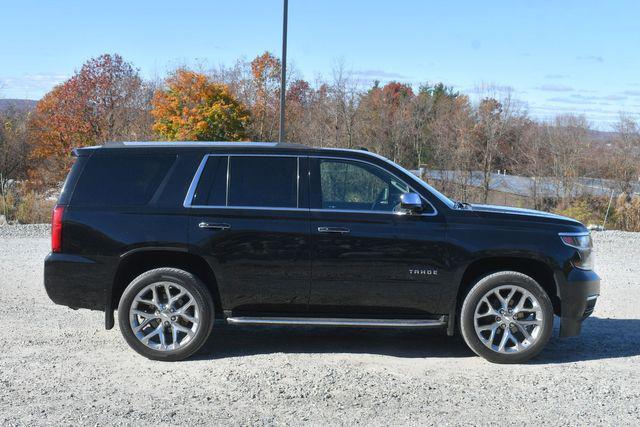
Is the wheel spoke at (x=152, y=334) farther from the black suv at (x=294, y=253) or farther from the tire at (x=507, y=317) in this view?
the tire at (x=507, y=317)

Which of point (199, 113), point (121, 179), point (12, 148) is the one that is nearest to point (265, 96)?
point (199, 113)

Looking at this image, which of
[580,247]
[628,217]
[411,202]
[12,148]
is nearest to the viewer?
[411,202]

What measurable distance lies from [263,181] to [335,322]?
1.39 metres

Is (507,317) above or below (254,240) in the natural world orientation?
below

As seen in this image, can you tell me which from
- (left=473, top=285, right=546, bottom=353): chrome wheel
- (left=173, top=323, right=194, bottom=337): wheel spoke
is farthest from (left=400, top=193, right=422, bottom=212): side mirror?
(left=173, top=323, right=194, bottom=337): wheel spoke

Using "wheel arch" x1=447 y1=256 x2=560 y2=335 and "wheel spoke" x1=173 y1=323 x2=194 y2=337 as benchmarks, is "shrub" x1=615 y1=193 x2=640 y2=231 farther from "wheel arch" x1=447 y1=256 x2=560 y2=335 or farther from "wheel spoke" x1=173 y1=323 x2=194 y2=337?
"wheel spoke" x1=173 y1=323 x2=194 y2=337

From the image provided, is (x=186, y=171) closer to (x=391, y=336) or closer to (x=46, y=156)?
(x=391, y=336)

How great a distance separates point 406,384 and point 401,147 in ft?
71.0

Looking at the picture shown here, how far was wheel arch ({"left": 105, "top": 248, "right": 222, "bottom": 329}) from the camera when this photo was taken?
634cm

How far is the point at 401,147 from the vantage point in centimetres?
2684

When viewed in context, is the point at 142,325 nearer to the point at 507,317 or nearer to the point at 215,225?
the point at 215,225

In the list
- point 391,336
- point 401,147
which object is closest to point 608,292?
point 391,336

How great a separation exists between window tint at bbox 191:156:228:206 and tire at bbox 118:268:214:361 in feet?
2.15

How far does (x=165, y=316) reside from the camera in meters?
6.26
